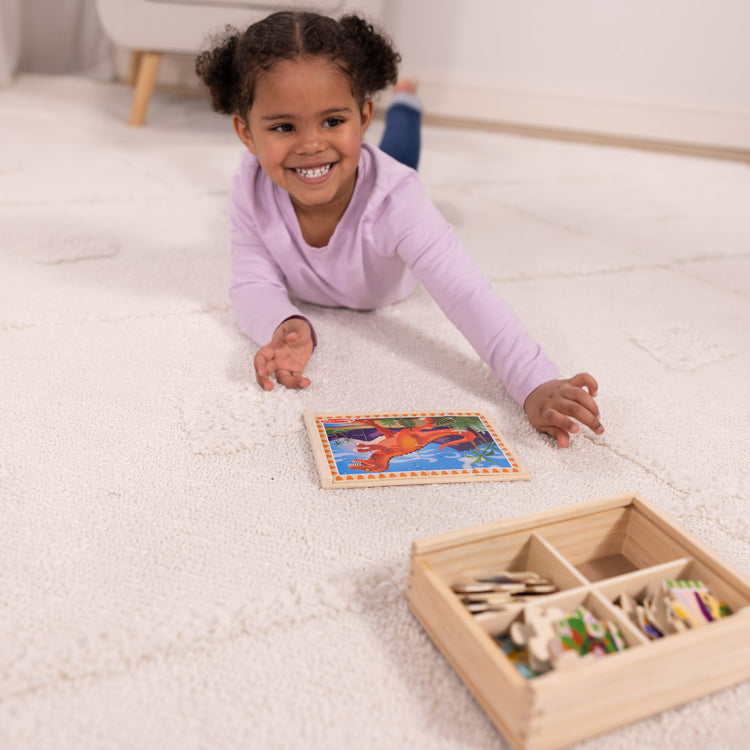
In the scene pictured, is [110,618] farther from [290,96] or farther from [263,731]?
[290,96]

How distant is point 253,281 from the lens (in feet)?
3.45

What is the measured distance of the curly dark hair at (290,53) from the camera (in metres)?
0.88

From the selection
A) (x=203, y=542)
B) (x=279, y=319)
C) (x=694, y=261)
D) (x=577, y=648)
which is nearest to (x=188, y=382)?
(x=279, y=319)

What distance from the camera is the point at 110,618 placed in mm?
561

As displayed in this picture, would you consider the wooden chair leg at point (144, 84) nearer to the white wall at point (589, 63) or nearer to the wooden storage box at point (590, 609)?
the white wall at point (589, 63)

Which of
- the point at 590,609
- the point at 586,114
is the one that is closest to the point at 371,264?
the point at 590,609

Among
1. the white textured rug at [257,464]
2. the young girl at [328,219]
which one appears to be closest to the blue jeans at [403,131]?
the white textured rug at [257,464]

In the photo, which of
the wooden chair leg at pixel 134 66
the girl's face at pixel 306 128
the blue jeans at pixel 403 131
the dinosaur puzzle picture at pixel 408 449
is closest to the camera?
the dinosaur puzzle picture at pixel 408 449

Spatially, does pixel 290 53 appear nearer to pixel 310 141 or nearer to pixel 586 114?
pixel 310 141

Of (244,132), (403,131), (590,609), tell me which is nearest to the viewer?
(590,609)

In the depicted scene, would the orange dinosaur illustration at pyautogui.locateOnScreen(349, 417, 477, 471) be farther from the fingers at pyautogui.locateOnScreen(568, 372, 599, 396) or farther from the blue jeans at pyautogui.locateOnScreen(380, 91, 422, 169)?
the blue jeans at pyautogui.locateOnScreen(380, 91, 422, 169)

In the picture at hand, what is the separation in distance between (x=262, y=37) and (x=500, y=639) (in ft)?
2.43

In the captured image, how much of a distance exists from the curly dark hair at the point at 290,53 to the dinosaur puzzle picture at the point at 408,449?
1.40ft

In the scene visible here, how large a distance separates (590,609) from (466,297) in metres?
0.48
